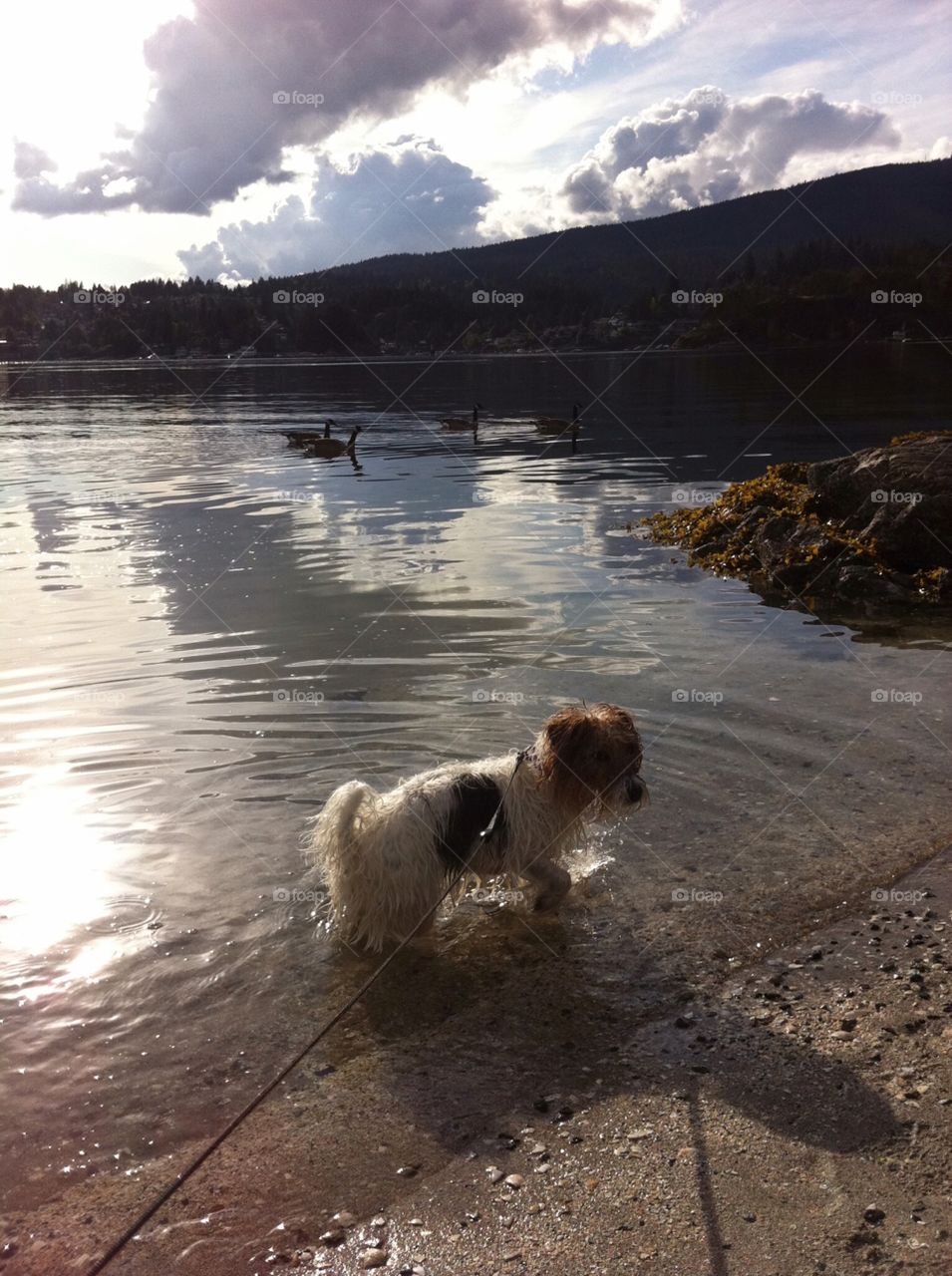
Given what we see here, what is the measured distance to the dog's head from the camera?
545cm

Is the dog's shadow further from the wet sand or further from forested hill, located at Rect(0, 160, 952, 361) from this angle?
forested hill, located at Rect(0, 160, 952, 361)

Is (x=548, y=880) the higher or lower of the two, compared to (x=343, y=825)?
lower

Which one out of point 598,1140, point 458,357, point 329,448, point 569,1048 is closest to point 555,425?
point 329,448

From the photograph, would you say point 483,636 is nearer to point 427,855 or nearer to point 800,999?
point 427,855

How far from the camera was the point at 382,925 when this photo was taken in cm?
544

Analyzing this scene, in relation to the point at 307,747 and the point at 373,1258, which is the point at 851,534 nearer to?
the point at 307,747

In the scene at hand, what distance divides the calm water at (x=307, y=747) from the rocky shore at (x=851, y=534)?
37.1 inches

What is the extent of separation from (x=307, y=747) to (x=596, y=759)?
3.46 meters

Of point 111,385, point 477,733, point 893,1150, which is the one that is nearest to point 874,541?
point 477,733

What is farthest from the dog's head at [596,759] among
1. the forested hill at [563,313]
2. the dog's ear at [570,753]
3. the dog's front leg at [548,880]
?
the forested hill at [563,313]

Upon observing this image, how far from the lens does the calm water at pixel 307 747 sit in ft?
16.3

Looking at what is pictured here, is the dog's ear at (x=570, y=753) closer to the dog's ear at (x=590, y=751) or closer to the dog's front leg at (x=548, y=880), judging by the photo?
the dog's ear at (x=590, y=751)

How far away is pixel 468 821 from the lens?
5605mm

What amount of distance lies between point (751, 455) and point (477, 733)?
23.3 meters
